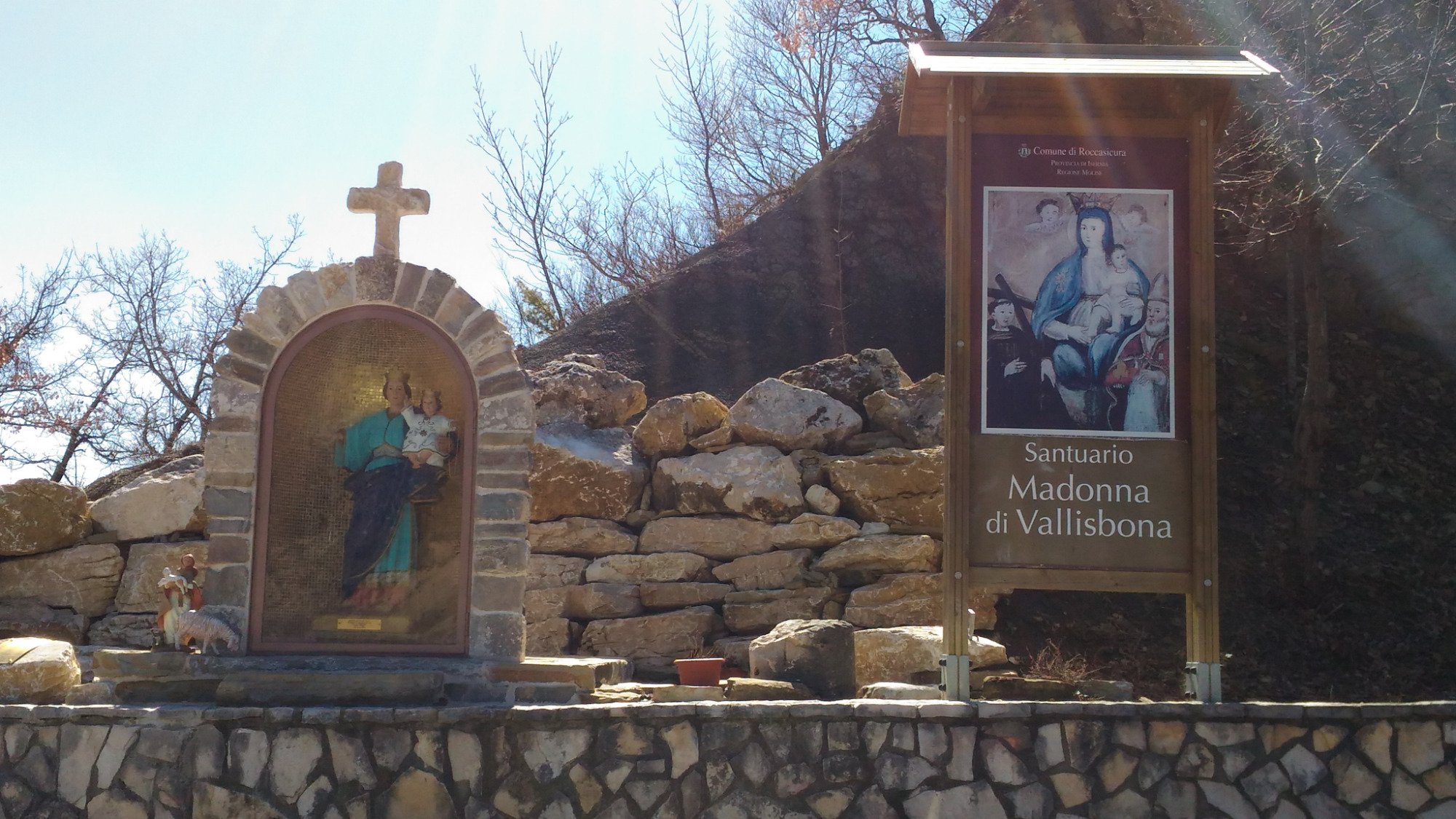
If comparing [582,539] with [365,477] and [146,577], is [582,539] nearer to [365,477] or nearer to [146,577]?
[365,477]

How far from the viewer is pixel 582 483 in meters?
9.34

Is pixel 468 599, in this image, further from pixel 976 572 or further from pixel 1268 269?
pixel 1268 269

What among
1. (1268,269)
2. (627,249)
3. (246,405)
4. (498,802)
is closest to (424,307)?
(246,405)

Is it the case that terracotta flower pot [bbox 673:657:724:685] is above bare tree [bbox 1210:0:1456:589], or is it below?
below

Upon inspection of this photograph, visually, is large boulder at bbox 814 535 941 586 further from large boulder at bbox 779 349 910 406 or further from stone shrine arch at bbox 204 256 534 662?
stone shrine arch at bbox 204 256 534 662

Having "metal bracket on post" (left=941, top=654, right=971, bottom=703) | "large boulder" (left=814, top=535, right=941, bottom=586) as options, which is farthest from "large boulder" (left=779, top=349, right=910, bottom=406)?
"metal bracket on post" (left=941, top=654, right=971, bottom=703)

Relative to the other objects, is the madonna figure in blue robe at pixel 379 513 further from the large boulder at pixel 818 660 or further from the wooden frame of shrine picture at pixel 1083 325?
the wooden frame of shrine picture at pixel 1083 325

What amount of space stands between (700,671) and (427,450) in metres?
2.04

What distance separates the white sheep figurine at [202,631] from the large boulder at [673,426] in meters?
3.78

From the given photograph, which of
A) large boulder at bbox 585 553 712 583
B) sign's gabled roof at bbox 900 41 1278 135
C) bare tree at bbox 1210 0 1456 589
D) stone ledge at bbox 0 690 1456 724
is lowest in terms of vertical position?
stone ledge at bbox 0 690 1456 724

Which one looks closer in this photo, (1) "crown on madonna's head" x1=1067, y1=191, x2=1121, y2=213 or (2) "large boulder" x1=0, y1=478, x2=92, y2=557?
(1) "crown on madonna's head" x1=1067, y1=191, x2=1121, y2=213

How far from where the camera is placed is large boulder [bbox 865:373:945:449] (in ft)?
31.4

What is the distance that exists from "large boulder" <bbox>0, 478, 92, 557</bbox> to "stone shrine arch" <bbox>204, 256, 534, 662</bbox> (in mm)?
3377

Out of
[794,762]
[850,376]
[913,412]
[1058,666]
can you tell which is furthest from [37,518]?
[1058,666]
